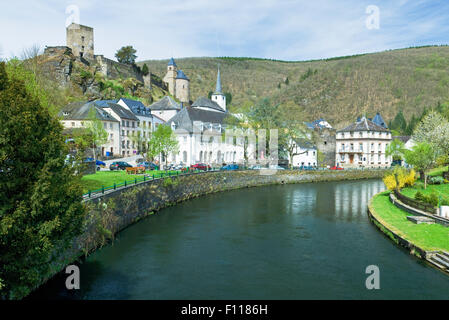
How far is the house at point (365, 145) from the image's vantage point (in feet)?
302

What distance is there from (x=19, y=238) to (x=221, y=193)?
4033 centimetres

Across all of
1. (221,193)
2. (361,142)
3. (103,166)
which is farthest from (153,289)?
(361,142)

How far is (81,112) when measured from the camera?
74000 millimetres

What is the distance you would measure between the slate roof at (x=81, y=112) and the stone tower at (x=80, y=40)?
33.7 m

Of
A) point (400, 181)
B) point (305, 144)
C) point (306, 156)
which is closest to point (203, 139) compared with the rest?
point (305, 144)

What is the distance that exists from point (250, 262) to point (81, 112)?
62.9 metres

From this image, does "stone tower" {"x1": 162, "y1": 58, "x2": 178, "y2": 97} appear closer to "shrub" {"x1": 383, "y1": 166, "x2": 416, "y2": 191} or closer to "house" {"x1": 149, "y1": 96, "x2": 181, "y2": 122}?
"house" {"x1": 149, "y1": 96, "x2": 181, "y2": 122}

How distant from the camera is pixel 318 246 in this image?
2545 centimetres

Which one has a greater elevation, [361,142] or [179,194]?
[361,142]

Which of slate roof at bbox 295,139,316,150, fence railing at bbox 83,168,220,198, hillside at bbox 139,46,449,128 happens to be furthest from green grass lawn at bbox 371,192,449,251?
hillside at bbox 139,46,449,128

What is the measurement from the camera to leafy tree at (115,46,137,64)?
12369 cm

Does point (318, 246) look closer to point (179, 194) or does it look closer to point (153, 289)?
point (153, 289)

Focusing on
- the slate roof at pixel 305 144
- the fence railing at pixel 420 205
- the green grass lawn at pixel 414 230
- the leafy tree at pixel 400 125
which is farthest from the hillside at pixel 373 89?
the green grass lawn at pixel 414 230
